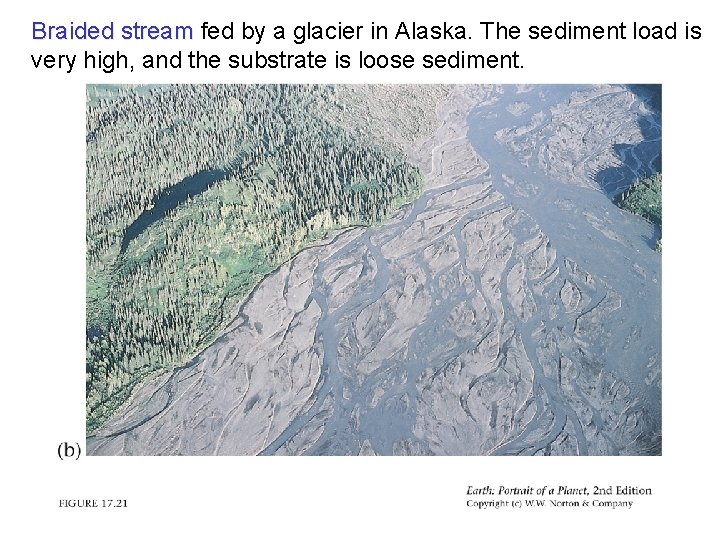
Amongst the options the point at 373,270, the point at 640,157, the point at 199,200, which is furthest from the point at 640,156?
the point at 199,200

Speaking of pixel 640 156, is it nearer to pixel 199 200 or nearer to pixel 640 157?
pixel 640 157

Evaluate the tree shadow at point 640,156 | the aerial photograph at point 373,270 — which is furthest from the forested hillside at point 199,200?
the tree shadow at point 640,156

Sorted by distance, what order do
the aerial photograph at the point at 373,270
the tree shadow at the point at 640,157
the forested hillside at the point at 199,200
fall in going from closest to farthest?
the aerial photograph at the point at 373,270, the forested hillside at the point at 199,200, the tree shadow at the point at 640,157

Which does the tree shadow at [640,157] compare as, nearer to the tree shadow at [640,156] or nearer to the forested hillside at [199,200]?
the tree shadow at [640,156]

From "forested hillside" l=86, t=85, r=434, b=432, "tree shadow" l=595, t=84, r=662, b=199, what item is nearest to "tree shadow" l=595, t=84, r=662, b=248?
"tree shadow" l=595, t=84, r=662, b=199

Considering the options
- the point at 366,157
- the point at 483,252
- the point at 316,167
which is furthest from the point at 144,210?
the point at 483,252
